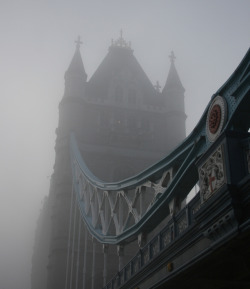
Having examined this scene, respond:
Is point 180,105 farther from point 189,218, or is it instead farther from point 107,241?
point 189,218

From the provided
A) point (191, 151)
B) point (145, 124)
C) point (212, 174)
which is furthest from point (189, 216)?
point (145, 124)

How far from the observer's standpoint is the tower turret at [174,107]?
39500 mm

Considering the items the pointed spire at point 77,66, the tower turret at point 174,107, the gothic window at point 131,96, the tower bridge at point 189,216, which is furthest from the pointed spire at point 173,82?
the tower bridge at point 189,216

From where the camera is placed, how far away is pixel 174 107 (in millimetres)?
40688

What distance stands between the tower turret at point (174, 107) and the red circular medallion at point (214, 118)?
101 feet

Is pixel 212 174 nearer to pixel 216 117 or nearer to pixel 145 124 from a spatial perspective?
pixel 216 117

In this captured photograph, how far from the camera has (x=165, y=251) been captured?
9.35 m

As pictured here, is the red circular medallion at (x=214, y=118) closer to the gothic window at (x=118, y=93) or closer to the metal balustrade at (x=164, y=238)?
the metal balustrade at (x=164, y=238)

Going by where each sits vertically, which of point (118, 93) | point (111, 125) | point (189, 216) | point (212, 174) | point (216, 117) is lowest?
point (189, 216)

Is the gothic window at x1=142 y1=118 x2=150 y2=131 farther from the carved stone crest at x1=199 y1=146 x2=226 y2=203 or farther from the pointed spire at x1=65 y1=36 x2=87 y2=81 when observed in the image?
the carved stone crest at x1=199 y1=146 x2=226 y2=203

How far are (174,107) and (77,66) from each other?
907 centimetres

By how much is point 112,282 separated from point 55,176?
21.1 metres

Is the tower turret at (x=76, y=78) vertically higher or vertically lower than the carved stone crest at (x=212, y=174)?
higher

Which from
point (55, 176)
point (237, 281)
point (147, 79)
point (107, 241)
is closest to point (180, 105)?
point (147, 79)
